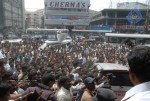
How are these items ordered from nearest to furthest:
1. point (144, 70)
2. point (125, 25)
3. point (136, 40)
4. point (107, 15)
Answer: point (144, 70) < point (136, 40) < point (125, 25) < point (107, 15)

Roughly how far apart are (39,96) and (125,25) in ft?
209

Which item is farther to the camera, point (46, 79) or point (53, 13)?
point (53, 13)

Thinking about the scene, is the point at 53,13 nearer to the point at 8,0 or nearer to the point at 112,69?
→ the point at 8,0

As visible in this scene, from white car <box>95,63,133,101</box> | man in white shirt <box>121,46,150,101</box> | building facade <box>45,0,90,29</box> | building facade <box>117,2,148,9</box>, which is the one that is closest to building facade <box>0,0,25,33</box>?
building facade <box>45,0,90,29</box>

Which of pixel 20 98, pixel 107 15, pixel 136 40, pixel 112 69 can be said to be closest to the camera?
pixel 20 98

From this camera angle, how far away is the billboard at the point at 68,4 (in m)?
69.9

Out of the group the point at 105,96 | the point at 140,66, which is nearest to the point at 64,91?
the point at 105,96

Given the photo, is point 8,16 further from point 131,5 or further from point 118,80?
point 118,80

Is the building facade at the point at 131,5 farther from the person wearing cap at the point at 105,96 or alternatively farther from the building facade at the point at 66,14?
the person wearing cap at the point at 105,96

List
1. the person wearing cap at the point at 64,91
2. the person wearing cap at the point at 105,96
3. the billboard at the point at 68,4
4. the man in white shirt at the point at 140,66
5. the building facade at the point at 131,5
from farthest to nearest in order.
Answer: the building facade at the point at 131,5 → the billboard at the point at 68,4 → the person wearing cap at the point at 64,91 → the person wearing cap at the point at 105,96 → the man in white shirt at the point at 140,66

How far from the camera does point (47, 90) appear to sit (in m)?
4.34

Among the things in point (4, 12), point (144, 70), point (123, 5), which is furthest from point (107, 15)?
point (144, 70)

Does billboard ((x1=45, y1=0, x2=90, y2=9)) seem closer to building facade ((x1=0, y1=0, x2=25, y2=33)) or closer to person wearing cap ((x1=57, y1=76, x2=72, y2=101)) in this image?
building facade ((x1=0, y1=0, x2=25, y2=33))

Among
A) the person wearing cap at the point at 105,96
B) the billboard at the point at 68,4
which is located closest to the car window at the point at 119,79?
the person wearing cap at the point at 105,96
